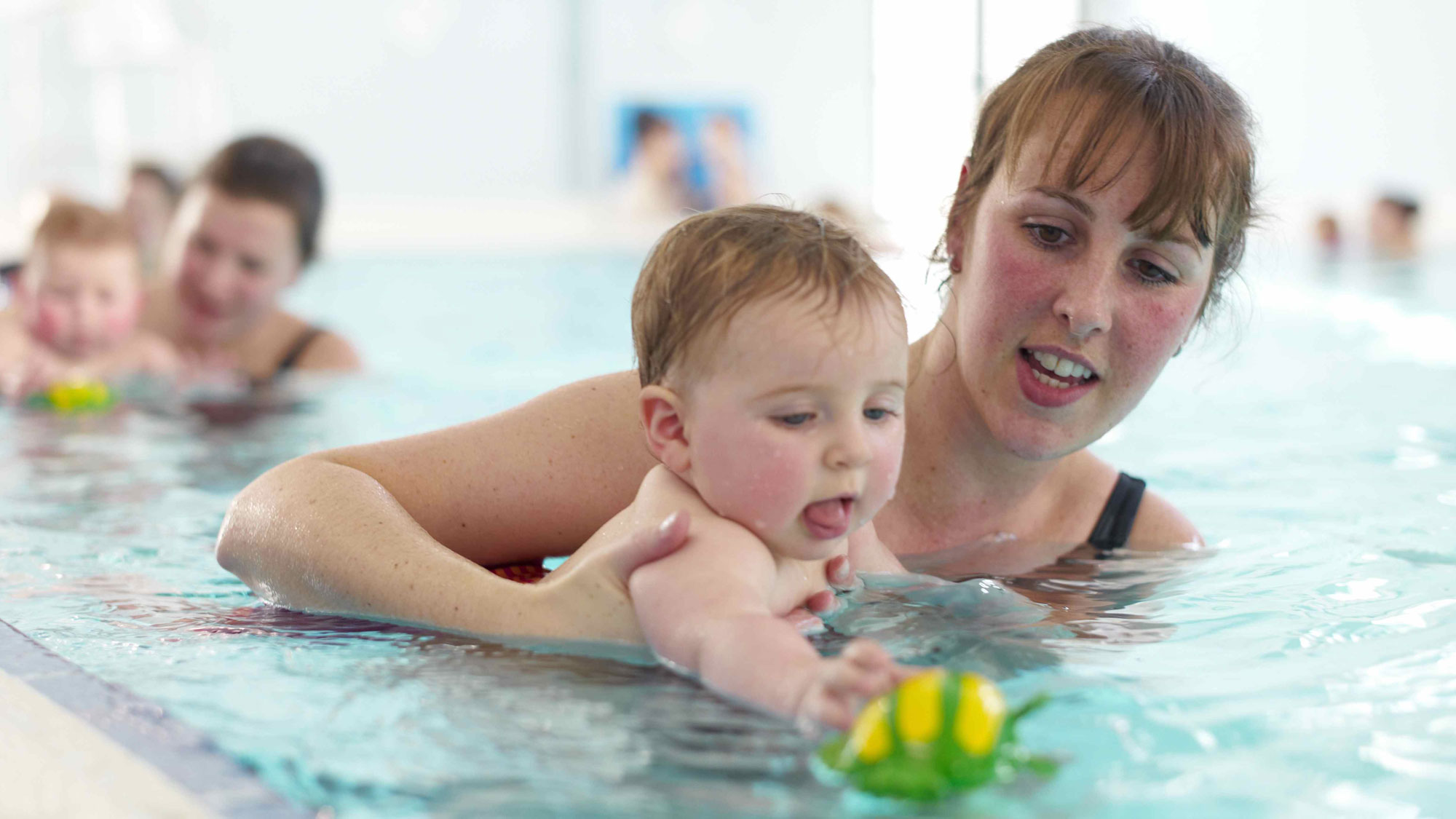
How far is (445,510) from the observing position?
2273 millimetres

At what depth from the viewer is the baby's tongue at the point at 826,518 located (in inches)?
70.0

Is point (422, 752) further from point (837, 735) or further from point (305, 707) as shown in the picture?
point (837, 735)

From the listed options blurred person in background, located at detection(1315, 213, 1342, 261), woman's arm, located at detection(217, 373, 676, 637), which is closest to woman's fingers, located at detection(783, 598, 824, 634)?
woman's arm, located at detection(217, 373, 676, 637)

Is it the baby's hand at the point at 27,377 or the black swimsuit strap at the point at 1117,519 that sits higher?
the black swimsuit strap at the point at 1117,519

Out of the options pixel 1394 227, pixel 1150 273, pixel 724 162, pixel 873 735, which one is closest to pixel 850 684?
pixel 873 735

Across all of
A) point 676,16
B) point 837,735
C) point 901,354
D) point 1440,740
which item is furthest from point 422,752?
point 676,16

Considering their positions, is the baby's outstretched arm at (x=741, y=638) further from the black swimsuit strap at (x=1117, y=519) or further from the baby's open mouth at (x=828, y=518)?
the black swimsuit strap at (x=1117, y=519)

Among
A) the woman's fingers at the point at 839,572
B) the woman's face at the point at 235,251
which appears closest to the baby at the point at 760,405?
the woman's fingers at the point at 839,572

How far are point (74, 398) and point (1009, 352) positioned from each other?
12.8ft

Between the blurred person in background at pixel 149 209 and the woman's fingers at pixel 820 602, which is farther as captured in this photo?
the blurred person in background at pixel 149 209

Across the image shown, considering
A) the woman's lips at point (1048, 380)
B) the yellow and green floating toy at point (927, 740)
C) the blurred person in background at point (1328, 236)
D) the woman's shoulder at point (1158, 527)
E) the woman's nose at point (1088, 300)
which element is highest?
the woman's nose at point (1088, 300)

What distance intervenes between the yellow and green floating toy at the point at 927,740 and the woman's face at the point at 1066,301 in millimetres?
1019

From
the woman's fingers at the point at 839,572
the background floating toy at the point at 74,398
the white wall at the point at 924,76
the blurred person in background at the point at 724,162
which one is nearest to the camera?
the woman's fingers at the point at 839,572

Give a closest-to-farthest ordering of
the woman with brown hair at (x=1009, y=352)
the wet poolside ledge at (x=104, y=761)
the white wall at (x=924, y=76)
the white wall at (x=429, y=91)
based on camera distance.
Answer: the wet poolside ledge at (x=104, y=761) → the woman with brown hair at (x=1009, y=352) → the white wall at (x=429, y=91) → the white wall at (x=924, y=76)
